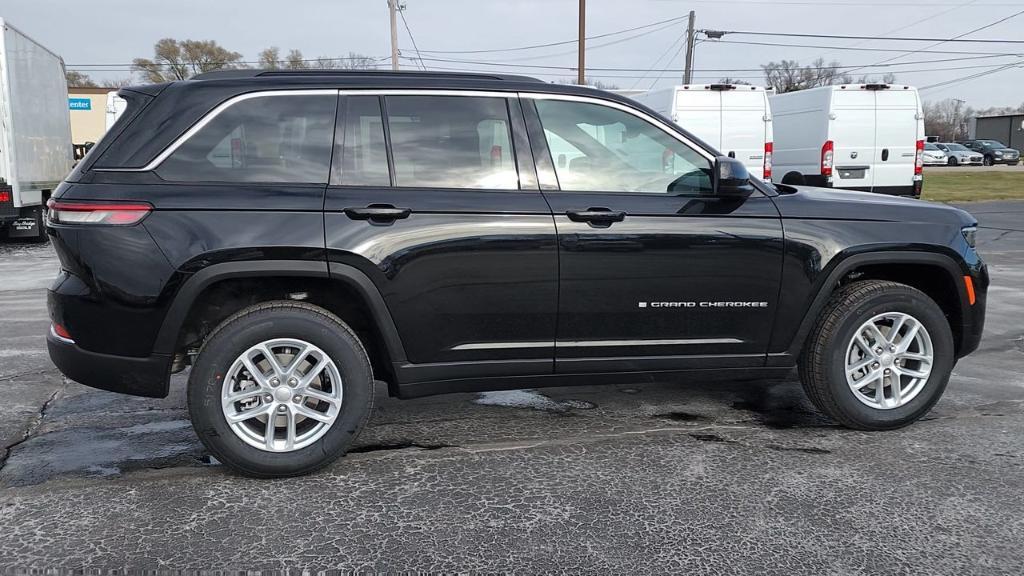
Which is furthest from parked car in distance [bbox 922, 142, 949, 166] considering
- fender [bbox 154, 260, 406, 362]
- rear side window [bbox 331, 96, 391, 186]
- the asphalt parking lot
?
fender [bbox 154, 260, 406, 362]

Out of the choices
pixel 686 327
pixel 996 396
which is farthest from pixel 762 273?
pixel 996 396

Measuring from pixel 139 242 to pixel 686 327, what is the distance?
260cm

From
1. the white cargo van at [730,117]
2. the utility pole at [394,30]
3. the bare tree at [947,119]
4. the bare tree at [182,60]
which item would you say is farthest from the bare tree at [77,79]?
the bare tree at [947,119]

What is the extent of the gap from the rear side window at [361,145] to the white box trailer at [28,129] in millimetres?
10416

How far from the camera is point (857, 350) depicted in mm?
4168

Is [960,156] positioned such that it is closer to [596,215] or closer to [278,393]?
[596,215]

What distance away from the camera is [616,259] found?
3.76 m

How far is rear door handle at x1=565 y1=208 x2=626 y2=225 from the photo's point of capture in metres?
3.71

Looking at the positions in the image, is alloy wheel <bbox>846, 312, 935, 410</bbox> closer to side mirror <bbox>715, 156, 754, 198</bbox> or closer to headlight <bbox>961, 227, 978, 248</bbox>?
headlight <bbox>961, 227, 978, 248</bbox>

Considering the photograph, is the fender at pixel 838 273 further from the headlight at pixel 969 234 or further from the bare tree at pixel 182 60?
the bare tree at pixel 182 60

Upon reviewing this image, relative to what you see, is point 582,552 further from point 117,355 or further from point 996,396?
point 996,396

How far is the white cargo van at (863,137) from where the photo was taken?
563 inches

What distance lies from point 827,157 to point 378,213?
12.7 m

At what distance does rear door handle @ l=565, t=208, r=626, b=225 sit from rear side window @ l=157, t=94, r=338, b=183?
3.90ft
